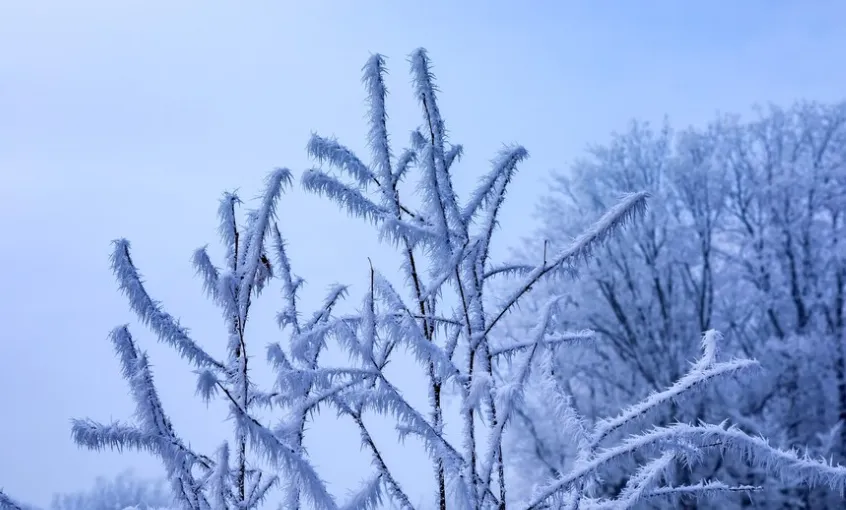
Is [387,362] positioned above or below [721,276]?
below

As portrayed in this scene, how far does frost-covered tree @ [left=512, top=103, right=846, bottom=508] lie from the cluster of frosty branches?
8.04 meters

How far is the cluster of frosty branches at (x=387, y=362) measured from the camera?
1329mm

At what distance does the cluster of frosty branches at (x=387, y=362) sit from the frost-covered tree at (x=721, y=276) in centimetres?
804

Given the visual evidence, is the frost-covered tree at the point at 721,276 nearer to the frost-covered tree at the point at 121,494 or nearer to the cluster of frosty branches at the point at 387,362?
the frost-covered tree at the point at 121,494

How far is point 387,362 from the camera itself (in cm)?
157

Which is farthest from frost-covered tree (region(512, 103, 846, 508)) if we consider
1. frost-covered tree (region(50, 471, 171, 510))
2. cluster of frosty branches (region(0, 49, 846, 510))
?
cluster of frosty branches (region(0, 49, 846, 510))

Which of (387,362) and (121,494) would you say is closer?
(387,362)

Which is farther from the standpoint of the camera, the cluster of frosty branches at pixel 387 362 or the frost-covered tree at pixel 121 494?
the frost-covered tree at pixel 121 494

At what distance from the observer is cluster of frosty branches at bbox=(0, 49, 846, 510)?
1.33 meters

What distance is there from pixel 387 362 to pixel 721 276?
32.6ft

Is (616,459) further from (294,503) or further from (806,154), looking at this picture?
(806,154)

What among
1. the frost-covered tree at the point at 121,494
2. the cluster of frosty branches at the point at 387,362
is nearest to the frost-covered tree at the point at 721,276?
the frost-covered tree at the point at 121,494

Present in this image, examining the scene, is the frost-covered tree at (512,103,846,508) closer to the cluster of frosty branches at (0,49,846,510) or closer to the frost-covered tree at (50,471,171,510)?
the frost-covered tree at (50,471,171,510)

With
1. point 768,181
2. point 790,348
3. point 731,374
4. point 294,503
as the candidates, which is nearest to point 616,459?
point 731,374
